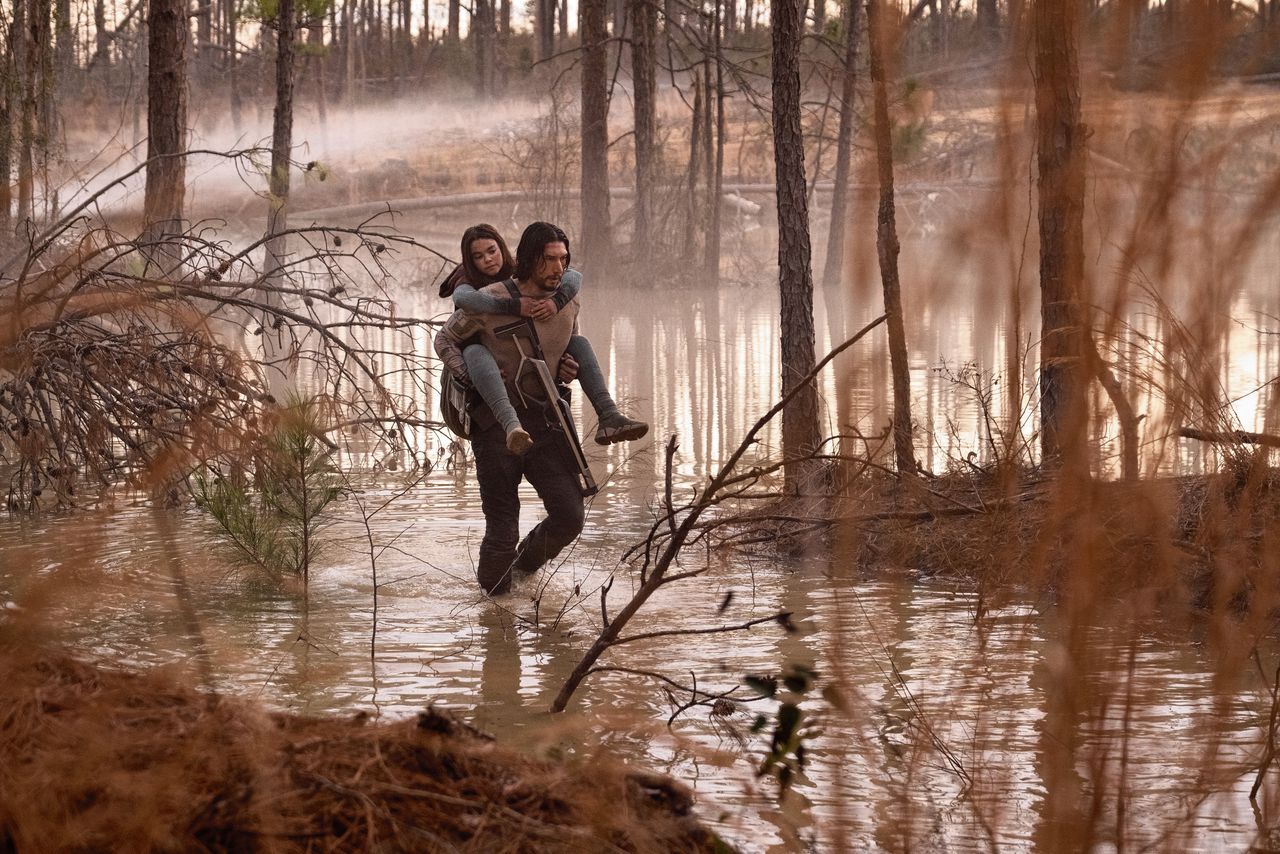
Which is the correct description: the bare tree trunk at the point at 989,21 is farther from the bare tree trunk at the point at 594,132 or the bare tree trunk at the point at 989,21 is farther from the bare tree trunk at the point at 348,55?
the bare tree trunk at the point at 348,55

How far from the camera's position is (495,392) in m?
6.63

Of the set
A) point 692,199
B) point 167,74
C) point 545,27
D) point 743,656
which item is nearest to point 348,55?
point 545,27

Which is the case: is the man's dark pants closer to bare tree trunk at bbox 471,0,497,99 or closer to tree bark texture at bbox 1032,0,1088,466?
tree bark texture at bbox 1032,0,1088,466

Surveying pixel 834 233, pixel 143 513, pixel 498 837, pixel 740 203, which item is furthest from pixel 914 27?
pixel 740 203

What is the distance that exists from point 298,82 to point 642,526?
48303 mm

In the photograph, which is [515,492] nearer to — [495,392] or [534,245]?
[495,392]

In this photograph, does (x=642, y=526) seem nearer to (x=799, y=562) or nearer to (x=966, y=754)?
(x=799, y=562)

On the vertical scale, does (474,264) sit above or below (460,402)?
above

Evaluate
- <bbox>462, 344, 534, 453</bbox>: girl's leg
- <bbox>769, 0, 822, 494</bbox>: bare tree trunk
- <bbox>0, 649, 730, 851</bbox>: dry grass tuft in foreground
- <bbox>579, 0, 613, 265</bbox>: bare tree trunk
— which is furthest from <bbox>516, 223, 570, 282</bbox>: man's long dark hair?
<bbox>579, 0, 613, 265</bbox>: bare tree trunk

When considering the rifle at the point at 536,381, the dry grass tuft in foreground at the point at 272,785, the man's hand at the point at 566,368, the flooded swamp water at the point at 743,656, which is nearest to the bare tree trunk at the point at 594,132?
the flooded swamp water at the point at 743,656

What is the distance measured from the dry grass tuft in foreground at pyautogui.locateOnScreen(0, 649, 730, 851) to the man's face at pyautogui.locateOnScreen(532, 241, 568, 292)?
372 cm

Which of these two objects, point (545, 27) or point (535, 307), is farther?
point (545, 27)

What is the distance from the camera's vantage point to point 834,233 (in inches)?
1236

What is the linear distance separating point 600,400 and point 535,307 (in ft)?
1.93
